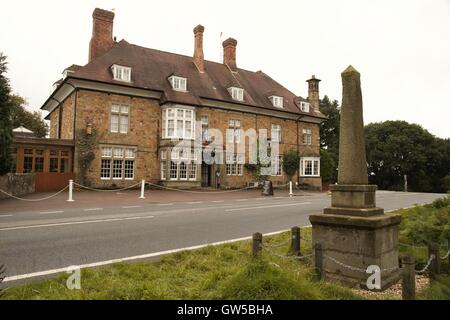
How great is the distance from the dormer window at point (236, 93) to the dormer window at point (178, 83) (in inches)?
206

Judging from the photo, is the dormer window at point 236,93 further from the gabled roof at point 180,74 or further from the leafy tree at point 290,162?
the leafy tree at point 290,162

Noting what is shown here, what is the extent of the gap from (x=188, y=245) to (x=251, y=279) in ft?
12.4

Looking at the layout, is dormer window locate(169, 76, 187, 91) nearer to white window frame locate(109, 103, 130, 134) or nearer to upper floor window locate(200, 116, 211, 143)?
upper floor window locate(200, 116, 211, 143)

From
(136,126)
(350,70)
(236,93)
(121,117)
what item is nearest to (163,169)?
(136,126)

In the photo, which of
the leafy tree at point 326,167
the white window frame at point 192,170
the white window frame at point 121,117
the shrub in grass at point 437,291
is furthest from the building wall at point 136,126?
the shrub in grass at point 437,291

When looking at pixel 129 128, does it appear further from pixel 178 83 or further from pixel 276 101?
pixel 276 101

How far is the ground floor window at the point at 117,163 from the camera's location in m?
26.2

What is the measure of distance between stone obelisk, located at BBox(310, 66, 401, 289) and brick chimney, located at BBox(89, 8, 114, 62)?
27.5 m

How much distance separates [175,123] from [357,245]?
78.1 feet

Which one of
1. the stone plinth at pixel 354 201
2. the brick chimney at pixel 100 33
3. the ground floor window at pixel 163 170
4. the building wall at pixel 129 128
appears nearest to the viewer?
the stone plinth at pixel 354 201

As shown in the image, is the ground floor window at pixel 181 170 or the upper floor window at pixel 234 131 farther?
the upper floor window at pixel 234 131

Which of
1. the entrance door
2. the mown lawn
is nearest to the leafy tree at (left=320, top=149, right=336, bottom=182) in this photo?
the entrance door
